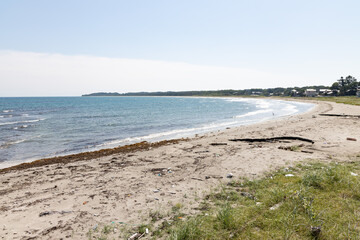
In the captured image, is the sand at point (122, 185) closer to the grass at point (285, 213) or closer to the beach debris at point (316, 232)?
the grass at point (285, 213)

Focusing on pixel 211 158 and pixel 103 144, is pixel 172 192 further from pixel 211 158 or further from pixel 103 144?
pixel 103 144

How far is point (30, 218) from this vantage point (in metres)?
5.67

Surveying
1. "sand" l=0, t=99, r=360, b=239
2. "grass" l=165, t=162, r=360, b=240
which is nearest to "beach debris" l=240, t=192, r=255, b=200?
"grass" l=165, t=162, r=360, b=240

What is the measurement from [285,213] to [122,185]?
5.54 metres

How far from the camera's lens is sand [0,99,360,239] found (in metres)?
5.39

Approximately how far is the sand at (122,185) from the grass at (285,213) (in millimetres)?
954

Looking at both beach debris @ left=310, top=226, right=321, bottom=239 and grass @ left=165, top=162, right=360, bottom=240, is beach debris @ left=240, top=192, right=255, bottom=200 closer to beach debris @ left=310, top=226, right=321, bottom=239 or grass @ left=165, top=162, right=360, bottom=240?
grass @ left=165, top=162, right=360, bottom=240

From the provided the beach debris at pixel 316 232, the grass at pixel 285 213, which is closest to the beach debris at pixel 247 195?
the grass at pixel 285 213

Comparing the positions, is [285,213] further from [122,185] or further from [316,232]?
[122,185]

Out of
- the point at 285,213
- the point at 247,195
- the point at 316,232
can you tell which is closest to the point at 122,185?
the point at 247,195

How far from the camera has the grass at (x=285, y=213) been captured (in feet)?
13.4

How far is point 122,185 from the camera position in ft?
25.5

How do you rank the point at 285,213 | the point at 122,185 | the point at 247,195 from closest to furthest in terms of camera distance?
the point at 285,213
the point at 247,195
the point at 122,185

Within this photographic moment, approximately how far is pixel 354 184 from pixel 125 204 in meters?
6.53
